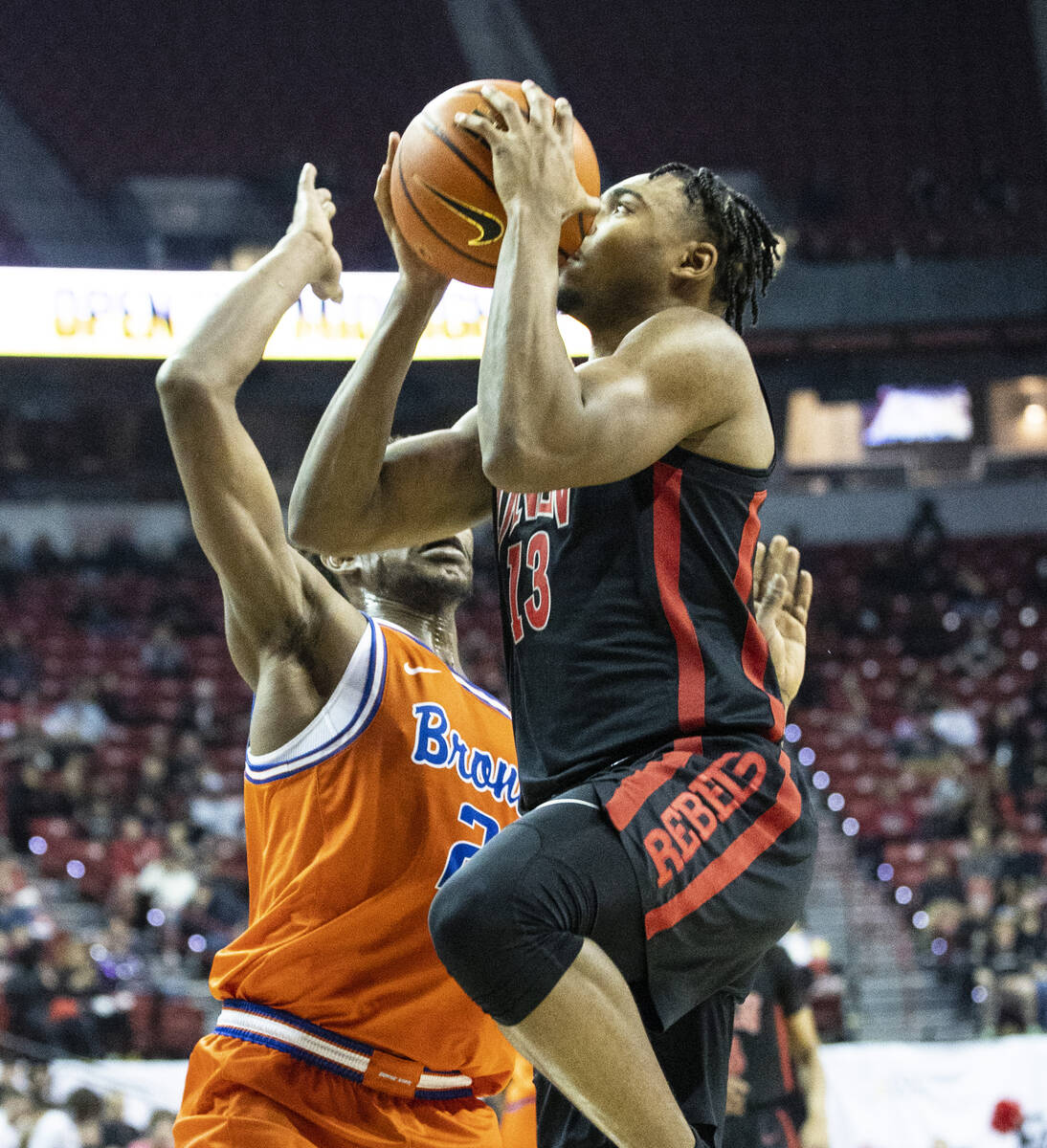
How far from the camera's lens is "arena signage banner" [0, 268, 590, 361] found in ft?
43.7

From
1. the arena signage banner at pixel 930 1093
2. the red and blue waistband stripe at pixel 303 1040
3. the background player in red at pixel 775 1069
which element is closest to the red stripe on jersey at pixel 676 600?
the red and blue waistband stripe at pixel 303 1040

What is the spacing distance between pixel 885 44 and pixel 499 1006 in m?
19.6

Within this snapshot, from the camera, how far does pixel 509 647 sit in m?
2.36

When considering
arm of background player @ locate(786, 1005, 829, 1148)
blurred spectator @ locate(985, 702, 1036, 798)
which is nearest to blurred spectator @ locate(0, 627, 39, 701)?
blurred spectator @ locate(985, 702, 1036, 798)

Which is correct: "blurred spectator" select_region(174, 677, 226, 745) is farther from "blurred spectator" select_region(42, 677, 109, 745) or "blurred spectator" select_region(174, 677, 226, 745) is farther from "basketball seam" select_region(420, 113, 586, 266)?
"basketball seam" select_region(420, 113, 586, 266)

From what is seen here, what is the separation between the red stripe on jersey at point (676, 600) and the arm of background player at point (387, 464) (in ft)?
1.85

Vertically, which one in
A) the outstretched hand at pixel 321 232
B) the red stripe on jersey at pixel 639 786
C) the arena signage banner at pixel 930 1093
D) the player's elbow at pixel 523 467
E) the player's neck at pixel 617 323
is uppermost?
the outstretched hand at pixel 321 232

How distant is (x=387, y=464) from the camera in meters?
2.64

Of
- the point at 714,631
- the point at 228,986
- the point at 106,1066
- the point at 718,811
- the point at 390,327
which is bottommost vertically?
the point at 106,1066

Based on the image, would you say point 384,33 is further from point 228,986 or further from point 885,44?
point 228,986

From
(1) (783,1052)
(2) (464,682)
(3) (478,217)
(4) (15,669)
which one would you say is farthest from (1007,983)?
(4) (15,669)

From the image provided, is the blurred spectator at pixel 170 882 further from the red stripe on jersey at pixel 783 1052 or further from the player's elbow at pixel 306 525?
the player's elbow at pixel 306 525

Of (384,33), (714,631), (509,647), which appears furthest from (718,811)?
(384,33)

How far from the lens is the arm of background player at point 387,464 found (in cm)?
254
